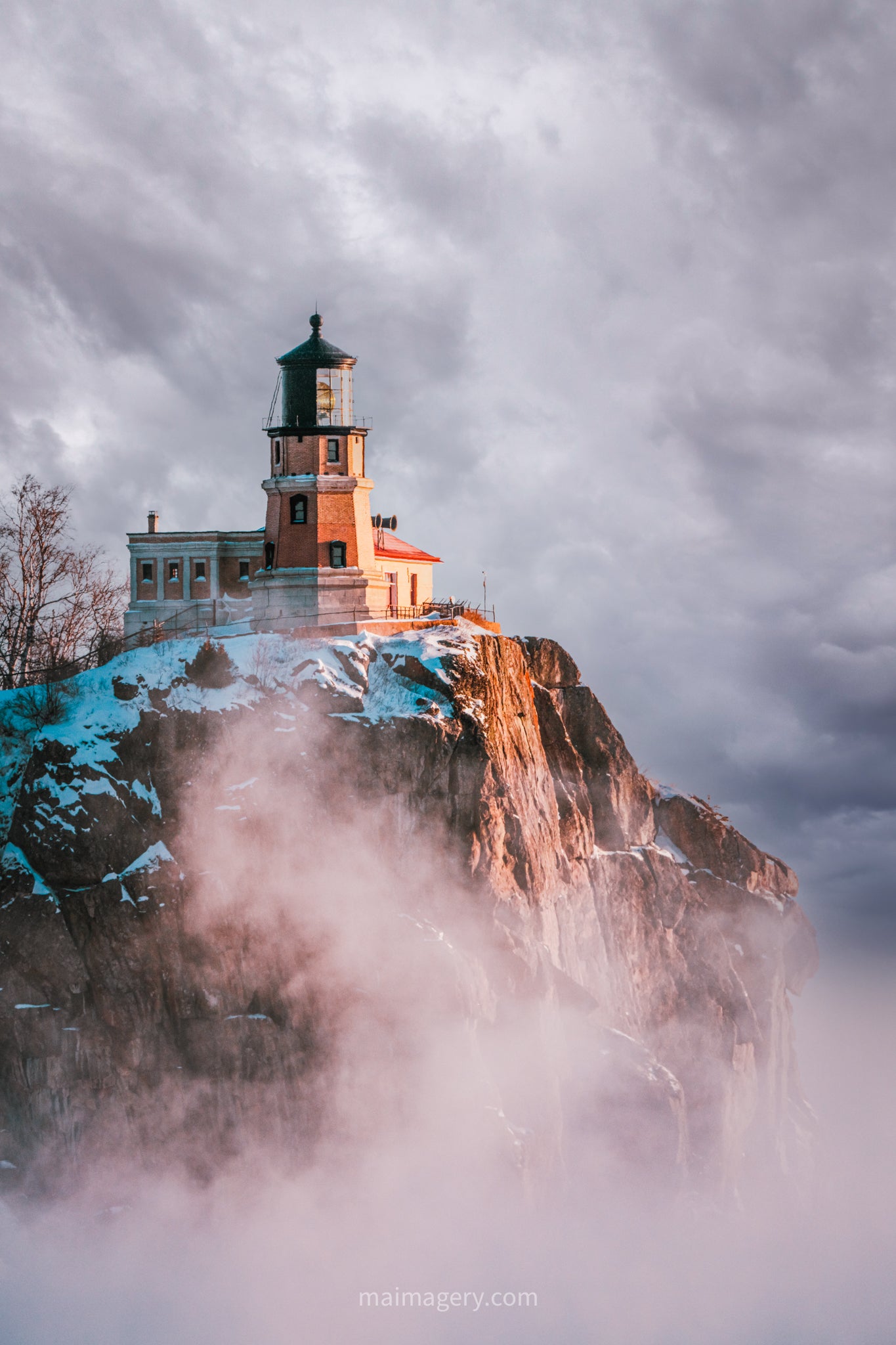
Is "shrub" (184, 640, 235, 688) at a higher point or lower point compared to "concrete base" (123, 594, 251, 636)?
lower

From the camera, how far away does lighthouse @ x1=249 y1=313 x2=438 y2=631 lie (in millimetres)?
61281

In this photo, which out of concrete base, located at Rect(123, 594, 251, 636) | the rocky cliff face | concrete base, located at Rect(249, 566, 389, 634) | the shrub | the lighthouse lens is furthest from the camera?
concrete base, located at Rect(123, 594, 251, 636)

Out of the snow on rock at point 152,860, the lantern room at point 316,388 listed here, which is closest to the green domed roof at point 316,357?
the lantern room at point 316,388

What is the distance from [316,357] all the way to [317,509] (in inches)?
294

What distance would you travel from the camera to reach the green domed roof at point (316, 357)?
2482 inches

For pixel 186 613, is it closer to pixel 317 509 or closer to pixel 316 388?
pixel 317 509

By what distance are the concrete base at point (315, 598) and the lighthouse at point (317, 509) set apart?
0.10ft

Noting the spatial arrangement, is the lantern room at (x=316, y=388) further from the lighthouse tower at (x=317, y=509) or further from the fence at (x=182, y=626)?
the fence at (x=182, y=626)

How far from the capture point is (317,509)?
62.0 meters

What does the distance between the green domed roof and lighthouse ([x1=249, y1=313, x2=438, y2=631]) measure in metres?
0.04

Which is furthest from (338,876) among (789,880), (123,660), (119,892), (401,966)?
(789,880)

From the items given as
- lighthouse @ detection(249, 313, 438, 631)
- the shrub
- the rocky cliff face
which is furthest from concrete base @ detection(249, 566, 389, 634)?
the shrub

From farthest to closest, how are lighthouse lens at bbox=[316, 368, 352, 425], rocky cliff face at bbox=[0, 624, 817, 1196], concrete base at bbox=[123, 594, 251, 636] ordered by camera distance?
concrete base at bbox=[123, 594, 251, 636]
lighthouse lens at bbox=[316, 368, 352, 425]
rocky cliff face at bbox=[0, 624, 817, 1196]

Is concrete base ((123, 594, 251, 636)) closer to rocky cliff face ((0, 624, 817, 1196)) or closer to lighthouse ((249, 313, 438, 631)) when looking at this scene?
lighthouse ((249, 313, 438, 631))
